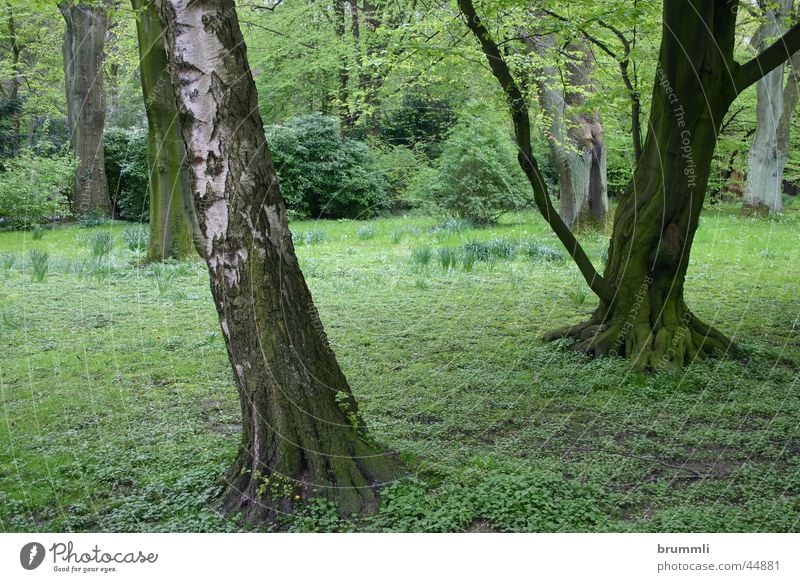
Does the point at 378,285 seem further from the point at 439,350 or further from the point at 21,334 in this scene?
the point at 21,334

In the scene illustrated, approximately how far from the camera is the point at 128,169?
17641 mm

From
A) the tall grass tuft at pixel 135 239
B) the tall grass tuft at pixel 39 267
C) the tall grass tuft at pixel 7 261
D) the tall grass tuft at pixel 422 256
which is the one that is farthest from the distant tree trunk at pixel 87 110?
the tall grass tuft at pixel 422 256

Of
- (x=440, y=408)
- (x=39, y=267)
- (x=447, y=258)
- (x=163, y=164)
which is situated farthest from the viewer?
(x=163, y=164)

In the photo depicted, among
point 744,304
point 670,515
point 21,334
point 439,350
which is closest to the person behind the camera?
point 670,515

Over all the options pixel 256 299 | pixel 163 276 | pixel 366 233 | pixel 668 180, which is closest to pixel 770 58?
pixel 668 180

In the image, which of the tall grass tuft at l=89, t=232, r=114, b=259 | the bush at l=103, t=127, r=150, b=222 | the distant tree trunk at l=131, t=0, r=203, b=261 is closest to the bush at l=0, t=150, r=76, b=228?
the bush at l=103, t=127, r=150, b=222

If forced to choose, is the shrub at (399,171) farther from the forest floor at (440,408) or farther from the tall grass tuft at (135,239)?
the forest floor at (440,408)

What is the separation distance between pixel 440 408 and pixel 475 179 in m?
8.99

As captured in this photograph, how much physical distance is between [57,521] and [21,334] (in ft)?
13.7

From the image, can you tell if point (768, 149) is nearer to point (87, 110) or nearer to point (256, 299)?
point (87, 110)

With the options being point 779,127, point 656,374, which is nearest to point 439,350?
point 656,374

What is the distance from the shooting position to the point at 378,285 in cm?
938

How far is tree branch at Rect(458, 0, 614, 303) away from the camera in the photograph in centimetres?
553

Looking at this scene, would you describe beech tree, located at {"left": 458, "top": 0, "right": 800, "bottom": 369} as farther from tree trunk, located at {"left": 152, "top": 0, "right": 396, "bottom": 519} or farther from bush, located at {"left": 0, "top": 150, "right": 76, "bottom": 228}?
bush, located at {"left": 0, "top": 150, "right": 76, "bottom": 228}
